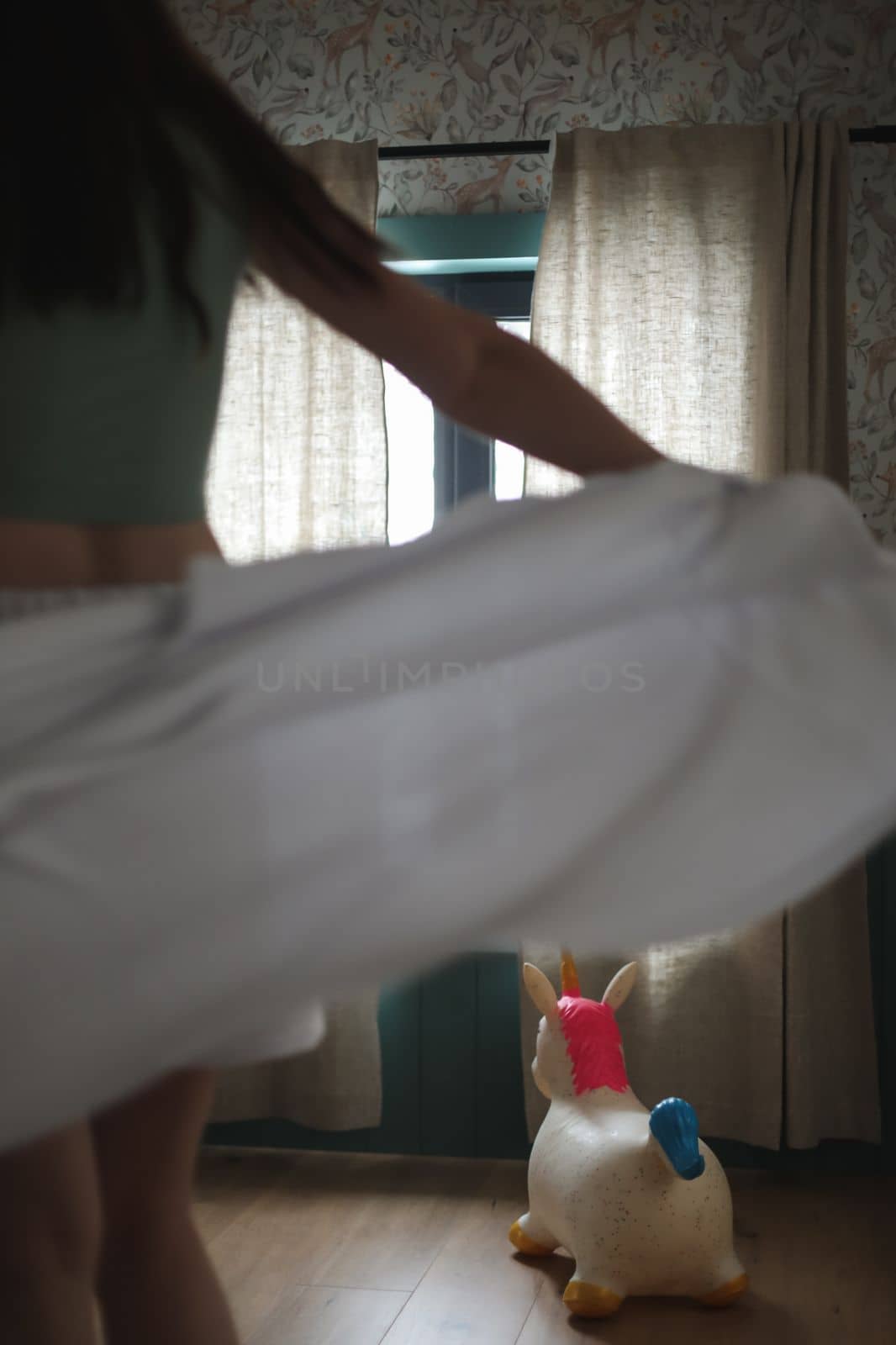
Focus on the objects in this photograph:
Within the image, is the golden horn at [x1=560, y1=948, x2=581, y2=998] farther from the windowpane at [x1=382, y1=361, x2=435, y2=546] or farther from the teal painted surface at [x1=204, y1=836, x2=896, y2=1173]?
the windowpane at [x1=382, y1=361, x2=435, y2=546]

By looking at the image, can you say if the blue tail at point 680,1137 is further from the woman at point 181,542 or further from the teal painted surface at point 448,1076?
the woman at point 181,542

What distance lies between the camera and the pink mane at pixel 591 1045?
2.18 metres

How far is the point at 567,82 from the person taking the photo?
289 cm

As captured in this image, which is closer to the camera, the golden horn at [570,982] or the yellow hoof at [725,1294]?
the yellow hoof at [725,1294]

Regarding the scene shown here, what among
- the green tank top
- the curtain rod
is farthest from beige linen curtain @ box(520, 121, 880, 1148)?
the green tank top

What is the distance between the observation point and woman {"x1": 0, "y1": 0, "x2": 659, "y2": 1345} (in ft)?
2.30

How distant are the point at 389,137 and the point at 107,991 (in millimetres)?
2719

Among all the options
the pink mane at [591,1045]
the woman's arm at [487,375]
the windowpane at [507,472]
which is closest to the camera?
the woman's arm at [487,375]

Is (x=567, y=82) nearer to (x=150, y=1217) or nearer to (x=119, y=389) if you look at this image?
(x=119, y=389)

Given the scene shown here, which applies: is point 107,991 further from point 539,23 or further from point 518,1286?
point 539,23

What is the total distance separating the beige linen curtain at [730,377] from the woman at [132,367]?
6.13ft

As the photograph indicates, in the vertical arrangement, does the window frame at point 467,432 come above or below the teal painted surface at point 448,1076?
above

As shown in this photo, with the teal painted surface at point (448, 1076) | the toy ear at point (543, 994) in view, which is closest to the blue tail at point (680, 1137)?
the toy ear at point (543, 994)

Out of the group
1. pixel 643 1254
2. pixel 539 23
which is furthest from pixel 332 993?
pixel 539 23
